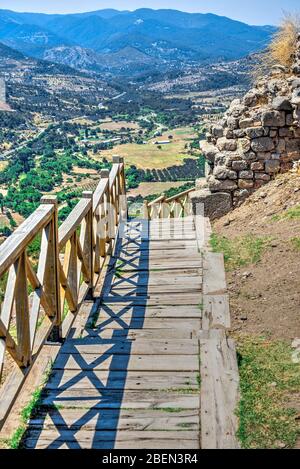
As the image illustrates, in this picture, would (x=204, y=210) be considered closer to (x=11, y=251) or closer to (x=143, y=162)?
(x=11, y=251)

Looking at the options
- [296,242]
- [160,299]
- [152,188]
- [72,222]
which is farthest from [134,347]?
[152,188]

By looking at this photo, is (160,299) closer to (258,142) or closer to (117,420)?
(117,420)

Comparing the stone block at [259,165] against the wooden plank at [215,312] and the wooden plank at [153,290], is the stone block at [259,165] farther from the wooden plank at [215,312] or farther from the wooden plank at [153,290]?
the wooden plank at [215,312]

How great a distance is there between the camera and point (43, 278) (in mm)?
3900

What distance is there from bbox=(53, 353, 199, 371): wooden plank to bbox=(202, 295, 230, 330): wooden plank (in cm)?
90

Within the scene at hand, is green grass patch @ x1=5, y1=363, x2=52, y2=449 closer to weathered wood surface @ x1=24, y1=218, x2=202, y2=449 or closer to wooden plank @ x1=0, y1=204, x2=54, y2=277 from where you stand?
weathered wood surface @ x1=24, y1=218, x2=202, y2=449

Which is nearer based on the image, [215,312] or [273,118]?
[215,312]

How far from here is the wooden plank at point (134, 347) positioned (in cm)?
419

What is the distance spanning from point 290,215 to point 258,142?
2.07 m

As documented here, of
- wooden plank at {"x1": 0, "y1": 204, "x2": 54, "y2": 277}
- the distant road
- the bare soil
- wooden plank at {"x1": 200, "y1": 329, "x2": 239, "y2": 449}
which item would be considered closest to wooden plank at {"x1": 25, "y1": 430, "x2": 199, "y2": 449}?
wooden plank at {"x1": 200, "y1": 329, "x2": 239, "y2": 449}

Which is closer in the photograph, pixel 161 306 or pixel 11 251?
pixel 11 251

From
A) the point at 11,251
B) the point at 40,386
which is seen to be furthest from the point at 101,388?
the point at 11,251

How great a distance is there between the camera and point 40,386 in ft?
12.6

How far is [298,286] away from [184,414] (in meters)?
2.37
